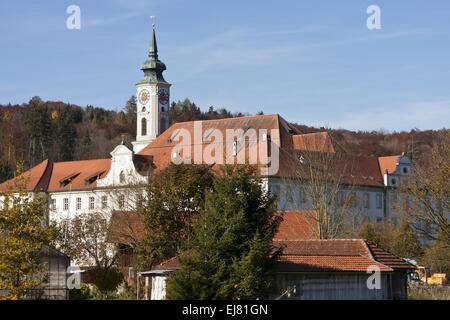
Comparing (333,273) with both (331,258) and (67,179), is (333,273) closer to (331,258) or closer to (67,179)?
(331,258)

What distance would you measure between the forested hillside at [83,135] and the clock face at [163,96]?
22297mm

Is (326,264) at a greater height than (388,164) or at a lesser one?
lesser

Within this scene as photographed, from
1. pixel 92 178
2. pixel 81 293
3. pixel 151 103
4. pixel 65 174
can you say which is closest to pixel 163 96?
pixel 151 103

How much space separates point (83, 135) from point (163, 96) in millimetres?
53980

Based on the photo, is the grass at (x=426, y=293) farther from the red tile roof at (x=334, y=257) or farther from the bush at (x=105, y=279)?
the bush at (x=105, y=279)

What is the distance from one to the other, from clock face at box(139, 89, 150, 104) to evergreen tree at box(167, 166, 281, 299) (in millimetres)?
60942

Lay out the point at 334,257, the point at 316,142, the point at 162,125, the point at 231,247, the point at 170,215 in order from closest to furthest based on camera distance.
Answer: the point at 231,247 → the point at 334,257 → the point at 170,215 → the point at 316,142 → the point at 162,125

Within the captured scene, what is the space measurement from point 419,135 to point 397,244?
92690 mm

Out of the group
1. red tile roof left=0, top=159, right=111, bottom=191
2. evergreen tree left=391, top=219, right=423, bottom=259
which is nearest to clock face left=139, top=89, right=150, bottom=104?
red tile roof left=0, top=159, right=111, bottom=191

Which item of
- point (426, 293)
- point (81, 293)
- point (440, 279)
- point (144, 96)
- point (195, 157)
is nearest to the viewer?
point (426, 293)

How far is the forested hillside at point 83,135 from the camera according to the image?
420 feet

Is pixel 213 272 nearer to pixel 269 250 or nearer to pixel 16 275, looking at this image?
pixel 269 250

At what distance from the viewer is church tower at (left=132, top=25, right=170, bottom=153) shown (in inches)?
3556

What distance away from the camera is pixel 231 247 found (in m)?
29.0
